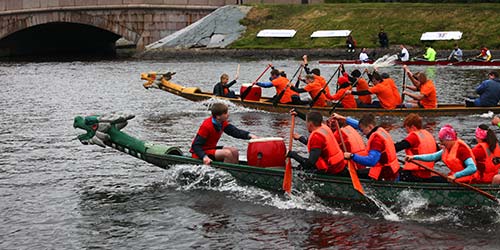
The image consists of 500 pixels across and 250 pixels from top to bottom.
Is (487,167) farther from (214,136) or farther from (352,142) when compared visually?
(214,136)

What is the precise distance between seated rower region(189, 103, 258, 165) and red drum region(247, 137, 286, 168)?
1.32 feet

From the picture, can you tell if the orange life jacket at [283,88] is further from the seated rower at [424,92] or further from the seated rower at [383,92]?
the seated rower at [424,92]

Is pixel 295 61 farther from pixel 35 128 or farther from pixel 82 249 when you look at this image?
pixel 82 249

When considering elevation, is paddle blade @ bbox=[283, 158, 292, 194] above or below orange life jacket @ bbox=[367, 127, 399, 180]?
below

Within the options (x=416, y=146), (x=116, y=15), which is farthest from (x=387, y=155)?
(x=116, y=15)

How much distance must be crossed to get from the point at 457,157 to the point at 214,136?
5.12m

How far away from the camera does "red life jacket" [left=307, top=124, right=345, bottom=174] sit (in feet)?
49.4

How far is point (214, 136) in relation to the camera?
16984mm

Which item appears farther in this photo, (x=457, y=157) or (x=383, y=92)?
(x=383, y=92)

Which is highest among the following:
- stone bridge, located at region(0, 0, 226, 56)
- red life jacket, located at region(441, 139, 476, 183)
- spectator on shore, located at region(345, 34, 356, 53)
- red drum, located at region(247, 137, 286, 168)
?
stone bridge, located at region(0, 0, 226, 56)

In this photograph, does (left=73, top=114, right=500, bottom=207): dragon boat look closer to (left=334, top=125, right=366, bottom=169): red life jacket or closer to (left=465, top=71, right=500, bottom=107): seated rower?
(left=334, top=125, right=366, bottom=169): red life jacket

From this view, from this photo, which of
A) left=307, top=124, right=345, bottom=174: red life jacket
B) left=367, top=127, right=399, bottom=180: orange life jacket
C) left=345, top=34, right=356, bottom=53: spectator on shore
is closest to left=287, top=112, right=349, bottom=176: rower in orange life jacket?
left=307, top=124, right=345, bottom=174: red life jacket

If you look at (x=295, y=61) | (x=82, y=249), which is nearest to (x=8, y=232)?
(x=82, y=249)

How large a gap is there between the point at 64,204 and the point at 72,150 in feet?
21.6
